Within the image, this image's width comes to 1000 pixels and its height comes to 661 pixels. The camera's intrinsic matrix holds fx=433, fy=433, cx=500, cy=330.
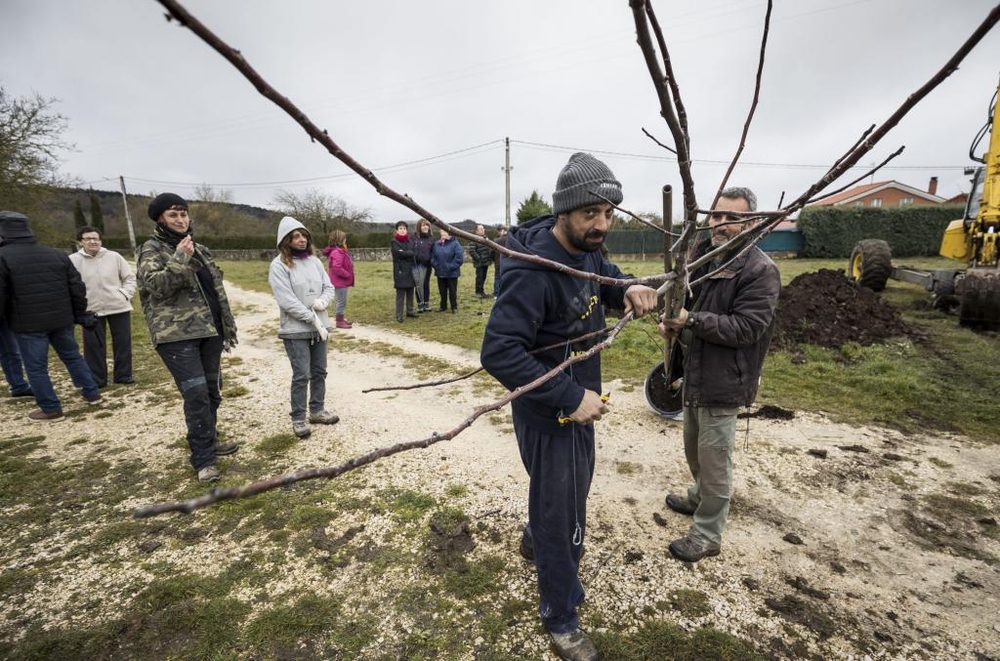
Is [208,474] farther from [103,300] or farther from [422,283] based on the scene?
[422,283]

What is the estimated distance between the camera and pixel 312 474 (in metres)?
0.77

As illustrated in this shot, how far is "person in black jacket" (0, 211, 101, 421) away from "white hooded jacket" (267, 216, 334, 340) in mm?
2906

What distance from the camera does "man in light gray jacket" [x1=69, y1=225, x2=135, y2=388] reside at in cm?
581

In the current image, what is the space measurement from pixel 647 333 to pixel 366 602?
6571 millimetres

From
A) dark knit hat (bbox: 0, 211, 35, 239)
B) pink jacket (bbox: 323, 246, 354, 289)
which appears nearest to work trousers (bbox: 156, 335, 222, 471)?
dark knit hat (bbox: 0, 211, 35, 239)

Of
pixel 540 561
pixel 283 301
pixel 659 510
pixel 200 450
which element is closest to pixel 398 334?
pixel 283 301

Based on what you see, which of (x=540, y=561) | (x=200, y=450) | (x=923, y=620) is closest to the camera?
(x=540, y=561)

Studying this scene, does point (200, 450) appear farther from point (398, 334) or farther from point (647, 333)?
point (647, 333)

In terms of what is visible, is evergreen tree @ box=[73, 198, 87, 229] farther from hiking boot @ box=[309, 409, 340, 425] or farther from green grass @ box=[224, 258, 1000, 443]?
hiking boot @ box=[309, 409, 340, 425]

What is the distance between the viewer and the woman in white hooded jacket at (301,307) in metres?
4.22

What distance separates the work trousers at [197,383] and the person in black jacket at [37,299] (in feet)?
8.64

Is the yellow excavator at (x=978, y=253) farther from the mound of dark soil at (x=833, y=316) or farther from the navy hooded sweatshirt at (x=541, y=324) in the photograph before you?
the navy hooded sweatshirt at (x=541, y=324)

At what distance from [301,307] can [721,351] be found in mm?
3663

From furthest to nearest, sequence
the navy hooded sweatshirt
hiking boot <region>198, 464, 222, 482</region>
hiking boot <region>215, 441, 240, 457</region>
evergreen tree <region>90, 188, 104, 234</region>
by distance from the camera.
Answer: evergreen tree <region>90, 188, 104, 234</region> → hiking boot <region>215, 441, 240, 457</region> → hiking boot <region>198, 464, 222, 482</region> → the navy hooded sweatshirt
